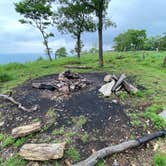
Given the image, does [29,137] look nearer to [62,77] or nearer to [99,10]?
[62,77]

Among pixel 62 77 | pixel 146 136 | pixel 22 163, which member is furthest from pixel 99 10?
pixel 22 163

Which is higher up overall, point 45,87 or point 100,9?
point 100,9

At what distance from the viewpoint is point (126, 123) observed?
13.9 ft

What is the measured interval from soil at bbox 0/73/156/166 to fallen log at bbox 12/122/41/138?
4.0 inches

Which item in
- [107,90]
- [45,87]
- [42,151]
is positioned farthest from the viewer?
[45,87]

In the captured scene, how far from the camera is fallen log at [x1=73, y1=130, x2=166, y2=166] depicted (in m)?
3.24

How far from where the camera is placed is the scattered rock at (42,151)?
3392 millimetres

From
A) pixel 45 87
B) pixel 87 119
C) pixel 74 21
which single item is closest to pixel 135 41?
pixel 74 21

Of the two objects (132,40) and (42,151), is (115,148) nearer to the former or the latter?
(42,151)

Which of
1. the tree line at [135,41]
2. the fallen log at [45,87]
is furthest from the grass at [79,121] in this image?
the tree line at [135,41]

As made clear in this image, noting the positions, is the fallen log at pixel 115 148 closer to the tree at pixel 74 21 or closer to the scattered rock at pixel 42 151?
the scattered rock at pixel 42 151

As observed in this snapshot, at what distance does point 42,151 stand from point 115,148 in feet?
3.62

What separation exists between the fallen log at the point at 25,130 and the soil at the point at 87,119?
102mm

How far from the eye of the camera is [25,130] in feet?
13.1
